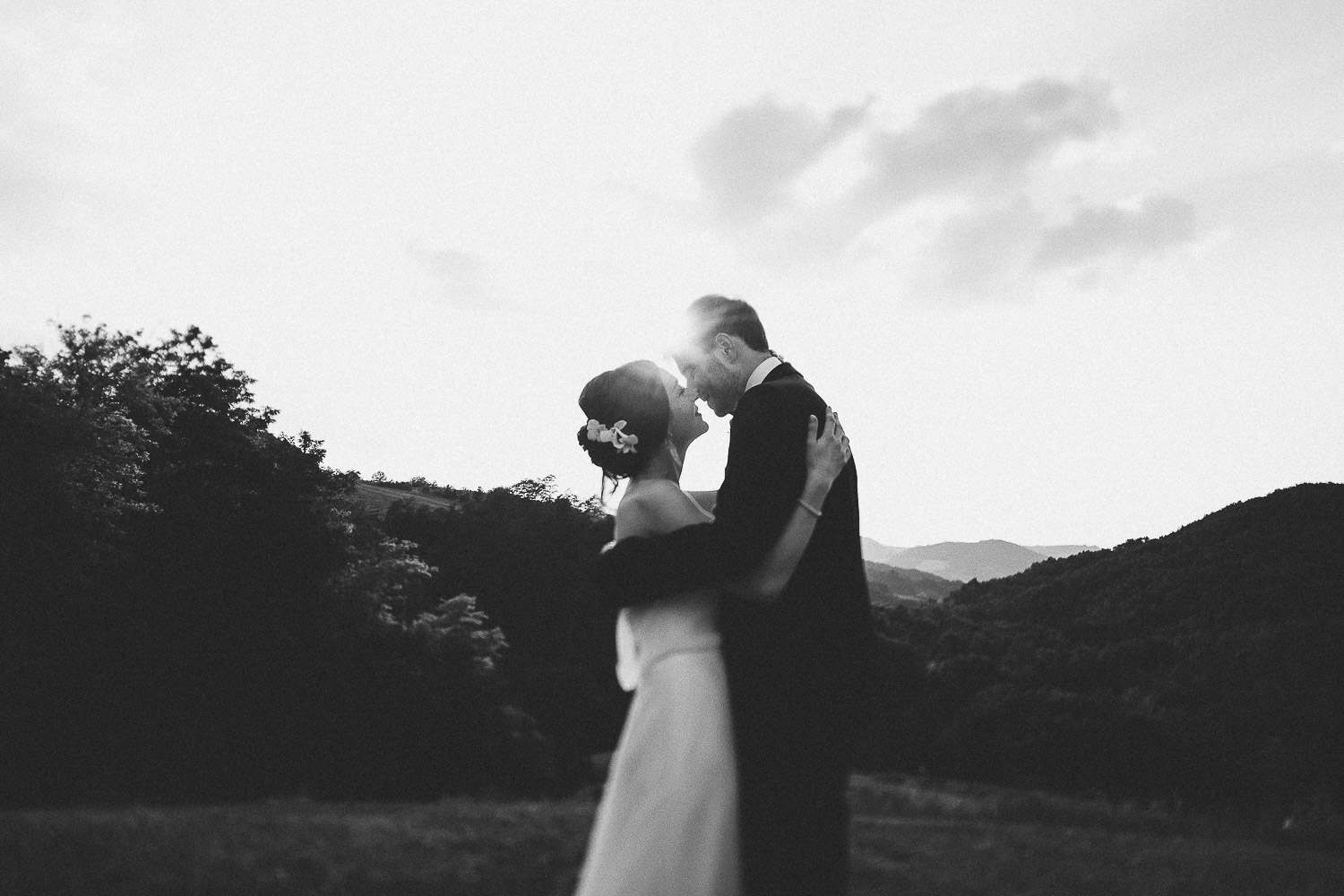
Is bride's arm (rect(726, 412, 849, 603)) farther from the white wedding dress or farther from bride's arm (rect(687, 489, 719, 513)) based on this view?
bride's arm (rect(687, 489, 719, 513))

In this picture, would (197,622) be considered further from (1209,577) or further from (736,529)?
(1209,577)

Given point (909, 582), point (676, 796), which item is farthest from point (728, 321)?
point (909, 582)

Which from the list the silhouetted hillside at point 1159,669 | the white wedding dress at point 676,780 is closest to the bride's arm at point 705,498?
the white wedding dress at point 676,780

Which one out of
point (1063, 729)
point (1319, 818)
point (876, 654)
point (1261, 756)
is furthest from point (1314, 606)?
point (876, 654)

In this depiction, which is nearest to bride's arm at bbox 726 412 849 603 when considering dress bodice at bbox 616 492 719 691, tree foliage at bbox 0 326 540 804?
dress bodice at bbox 616 492 719 691

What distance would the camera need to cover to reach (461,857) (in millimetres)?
8328

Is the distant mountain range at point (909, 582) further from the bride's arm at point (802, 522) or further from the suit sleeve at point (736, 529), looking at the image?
the suit sleeve at point (736, 529)

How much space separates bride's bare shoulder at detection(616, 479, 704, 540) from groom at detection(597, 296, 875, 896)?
20 centimetres

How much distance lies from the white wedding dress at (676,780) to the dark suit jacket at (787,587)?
0.32ft

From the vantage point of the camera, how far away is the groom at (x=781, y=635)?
9.68ft

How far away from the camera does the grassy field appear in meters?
7.35

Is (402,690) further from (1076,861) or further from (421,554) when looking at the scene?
(1076,861)

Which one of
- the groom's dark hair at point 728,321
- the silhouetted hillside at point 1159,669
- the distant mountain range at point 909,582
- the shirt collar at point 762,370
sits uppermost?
the distant mountain range at point 909,582

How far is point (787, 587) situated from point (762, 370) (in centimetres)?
87
